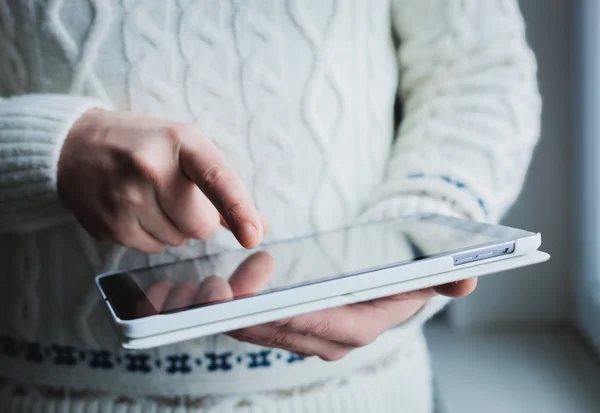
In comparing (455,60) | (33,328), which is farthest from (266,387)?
(455,60)

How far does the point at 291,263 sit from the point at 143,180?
9cm

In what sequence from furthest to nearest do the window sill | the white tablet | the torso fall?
the window sill, the torso, the white tablet

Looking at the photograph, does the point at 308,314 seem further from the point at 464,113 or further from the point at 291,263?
the point at 464,113

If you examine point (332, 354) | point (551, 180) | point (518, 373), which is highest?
point (332, 354)

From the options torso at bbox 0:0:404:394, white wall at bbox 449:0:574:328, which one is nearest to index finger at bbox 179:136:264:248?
torso at bbox 0:0:404:394

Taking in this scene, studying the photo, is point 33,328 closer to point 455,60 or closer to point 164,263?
point 164,263

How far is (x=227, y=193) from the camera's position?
0.22 m

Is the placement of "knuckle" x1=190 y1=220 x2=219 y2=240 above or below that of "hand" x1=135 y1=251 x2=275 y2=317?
above

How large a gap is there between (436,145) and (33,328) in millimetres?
290

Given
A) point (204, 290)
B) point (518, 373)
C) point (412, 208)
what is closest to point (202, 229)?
point (204, 290)

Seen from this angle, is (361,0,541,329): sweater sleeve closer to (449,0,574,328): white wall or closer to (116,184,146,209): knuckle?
(116,184,146,209): knuckle

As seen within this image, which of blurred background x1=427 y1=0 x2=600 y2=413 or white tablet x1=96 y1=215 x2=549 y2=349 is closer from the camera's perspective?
white tablet x1=96 y1=215 x2=549 y2=349

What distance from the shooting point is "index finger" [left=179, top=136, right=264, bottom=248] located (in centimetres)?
22

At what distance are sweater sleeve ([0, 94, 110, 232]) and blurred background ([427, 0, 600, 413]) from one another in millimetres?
594
